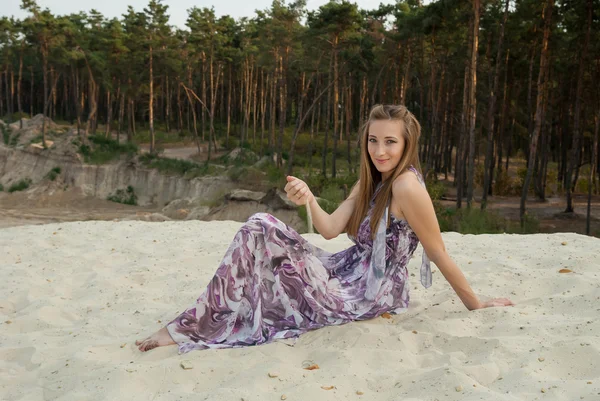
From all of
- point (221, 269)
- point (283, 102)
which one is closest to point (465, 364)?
point (221, 269)

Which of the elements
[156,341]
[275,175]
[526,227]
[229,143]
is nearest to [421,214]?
[156,341]

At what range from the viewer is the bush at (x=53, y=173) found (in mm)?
26948

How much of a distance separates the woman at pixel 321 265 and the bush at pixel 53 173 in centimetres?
2691

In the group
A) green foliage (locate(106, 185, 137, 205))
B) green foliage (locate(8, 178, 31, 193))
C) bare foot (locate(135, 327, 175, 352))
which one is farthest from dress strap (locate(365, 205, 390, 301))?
green foliage (locate(8, 178, 31, 193))

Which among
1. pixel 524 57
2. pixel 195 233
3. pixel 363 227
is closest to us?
pixel 363 227

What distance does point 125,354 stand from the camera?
273 centimetres

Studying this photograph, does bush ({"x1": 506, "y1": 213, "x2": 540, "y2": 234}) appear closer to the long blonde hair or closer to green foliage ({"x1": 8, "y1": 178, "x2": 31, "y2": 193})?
the long blonde hair

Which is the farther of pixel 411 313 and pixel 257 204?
pixel 257 204

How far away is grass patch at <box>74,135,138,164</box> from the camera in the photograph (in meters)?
27.5

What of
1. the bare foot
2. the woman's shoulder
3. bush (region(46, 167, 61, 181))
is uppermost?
the woman's shoulder

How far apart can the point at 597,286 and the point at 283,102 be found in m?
22.5

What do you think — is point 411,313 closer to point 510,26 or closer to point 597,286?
point 597,286

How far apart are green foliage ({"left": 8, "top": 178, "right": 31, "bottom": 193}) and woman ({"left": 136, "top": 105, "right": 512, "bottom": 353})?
27.5m

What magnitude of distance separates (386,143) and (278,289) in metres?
0.94
